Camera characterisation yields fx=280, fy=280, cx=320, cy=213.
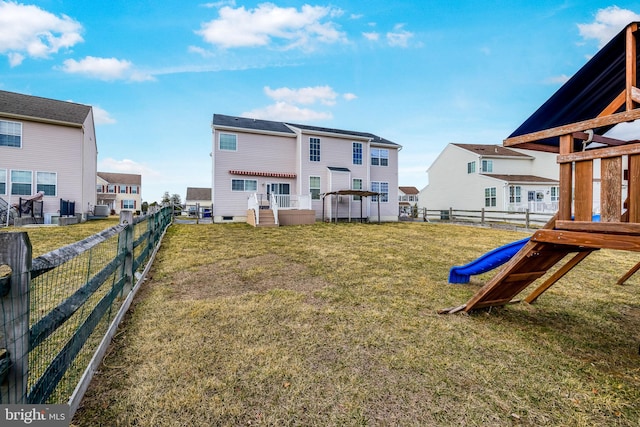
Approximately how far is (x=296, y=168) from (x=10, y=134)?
1588cm

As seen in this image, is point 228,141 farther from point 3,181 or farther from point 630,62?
point 630,62

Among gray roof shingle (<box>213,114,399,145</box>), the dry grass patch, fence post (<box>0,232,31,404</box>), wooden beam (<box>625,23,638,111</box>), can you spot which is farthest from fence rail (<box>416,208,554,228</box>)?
fence post (<box>0,232,31,404</box>)

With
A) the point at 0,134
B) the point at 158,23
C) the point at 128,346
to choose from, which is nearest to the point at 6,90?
the point at 0,134

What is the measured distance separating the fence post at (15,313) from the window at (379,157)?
2124 centimetres

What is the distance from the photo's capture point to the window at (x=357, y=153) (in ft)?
67.2

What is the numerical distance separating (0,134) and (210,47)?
1234 cm

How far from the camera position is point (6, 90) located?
56.4ft

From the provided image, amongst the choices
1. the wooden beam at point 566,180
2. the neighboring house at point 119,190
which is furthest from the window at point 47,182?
the neighboring house at point 119,190

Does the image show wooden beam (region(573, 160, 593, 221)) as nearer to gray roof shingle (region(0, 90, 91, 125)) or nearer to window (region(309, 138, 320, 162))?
window (region(309, 138, 320, 162))

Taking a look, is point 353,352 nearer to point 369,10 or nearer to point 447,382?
point 447,382

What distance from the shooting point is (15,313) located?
1461 mm

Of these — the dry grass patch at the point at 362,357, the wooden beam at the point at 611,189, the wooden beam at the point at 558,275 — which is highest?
the wooden beam at the point at 611,189

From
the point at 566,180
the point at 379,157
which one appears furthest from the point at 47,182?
the point at 566,180

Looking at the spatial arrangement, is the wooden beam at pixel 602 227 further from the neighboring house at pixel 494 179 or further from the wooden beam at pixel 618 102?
the neighboring house at pixel 494 179
